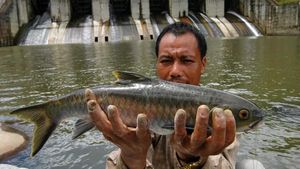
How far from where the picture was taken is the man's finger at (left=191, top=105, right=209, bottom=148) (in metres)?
2.09

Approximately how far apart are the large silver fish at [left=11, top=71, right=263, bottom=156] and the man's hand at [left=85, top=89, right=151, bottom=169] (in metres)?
0.07

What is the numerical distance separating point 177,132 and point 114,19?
31.5 metres

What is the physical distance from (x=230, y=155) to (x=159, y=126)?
74 centimetres

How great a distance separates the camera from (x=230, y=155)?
279 centimetres

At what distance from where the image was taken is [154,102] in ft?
7.80

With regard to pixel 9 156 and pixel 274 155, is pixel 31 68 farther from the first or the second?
pixel 274 155

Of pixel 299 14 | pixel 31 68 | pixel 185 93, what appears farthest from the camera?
pixel 299 14

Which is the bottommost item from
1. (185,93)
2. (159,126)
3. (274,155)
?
(274,155)

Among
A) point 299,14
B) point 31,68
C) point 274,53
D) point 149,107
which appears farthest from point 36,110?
point 299,14

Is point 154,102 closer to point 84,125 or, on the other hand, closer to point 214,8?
point 84,125

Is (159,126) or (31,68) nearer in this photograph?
(159,126)

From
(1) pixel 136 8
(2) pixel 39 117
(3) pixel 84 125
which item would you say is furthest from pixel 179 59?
(1) pixel 136 8

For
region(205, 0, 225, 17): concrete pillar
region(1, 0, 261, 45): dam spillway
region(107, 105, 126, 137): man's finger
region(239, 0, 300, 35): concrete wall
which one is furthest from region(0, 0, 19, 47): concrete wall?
region(107, 105, 126, 137): man's finger

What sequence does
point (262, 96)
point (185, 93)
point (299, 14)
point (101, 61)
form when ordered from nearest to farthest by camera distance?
point (185, 93) → point (262, 96) → point (101, 61) → point (299, 14)
